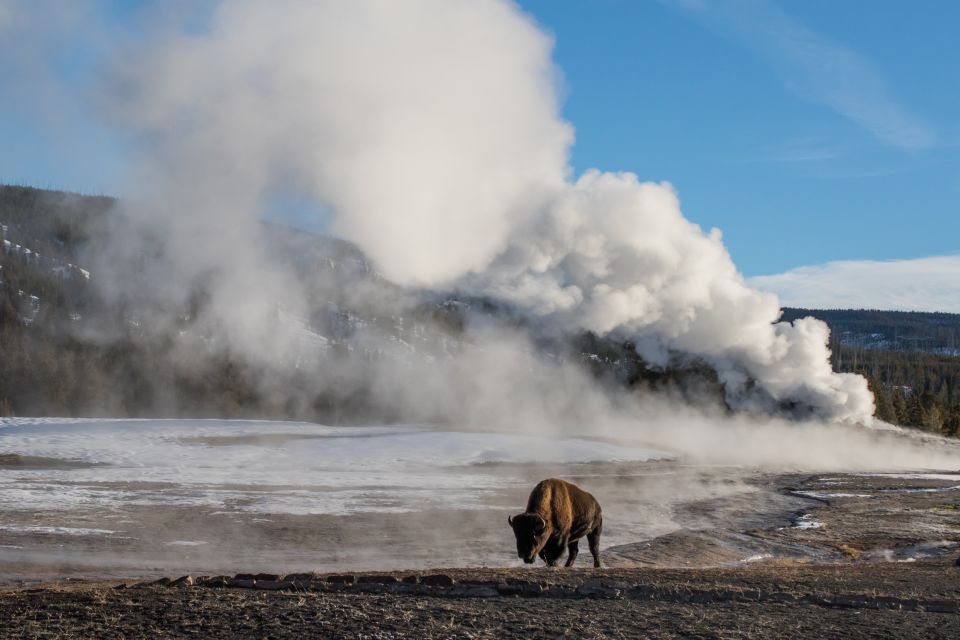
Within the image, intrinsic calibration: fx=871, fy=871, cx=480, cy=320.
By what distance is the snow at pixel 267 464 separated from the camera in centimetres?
2822

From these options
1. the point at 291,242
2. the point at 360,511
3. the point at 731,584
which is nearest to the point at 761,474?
the point at 360,511

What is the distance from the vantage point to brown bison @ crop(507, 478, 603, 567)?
45.9 feet

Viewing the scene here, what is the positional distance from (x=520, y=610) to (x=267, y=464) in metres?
31.9

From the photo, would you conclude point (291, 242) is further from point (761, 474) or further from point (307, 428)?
point (761, 474)

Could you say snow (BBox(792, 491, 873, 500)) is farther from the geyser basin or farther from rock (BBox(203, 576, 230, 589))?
rock (BBox(203, 576, 230, 589))

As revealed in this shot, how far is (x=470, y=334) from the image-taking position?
8244 centimetres

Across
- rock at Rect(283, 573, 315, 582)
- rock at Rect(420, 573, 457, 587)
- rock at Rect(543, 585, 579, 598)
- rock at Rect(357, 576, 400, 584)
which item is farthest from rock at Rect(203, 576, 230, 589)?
rock at Rect(543, 585, 579, 598)

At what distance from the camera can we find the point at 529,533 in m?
14.0

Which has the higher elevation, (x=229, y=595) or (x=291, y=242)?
(x=291, y=242)

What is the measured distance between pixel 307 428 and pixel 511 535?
3939 centimetres

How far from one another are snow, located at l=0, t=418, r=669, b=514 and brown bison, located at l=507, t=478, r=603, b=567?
12.0m

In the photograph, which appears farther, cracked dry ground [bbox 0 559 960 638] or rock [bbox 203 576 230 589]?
rock [bbox 203 576 230 589]

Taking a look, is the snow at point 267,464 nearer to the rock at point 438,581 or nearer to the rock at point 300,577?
the rock at point 300,577

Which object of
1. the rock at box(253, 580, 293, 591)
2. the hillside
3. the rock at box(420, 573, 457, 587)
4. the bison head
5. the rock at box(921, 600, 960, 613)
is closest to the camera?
the rock at box(921, 600, 960, 613)
